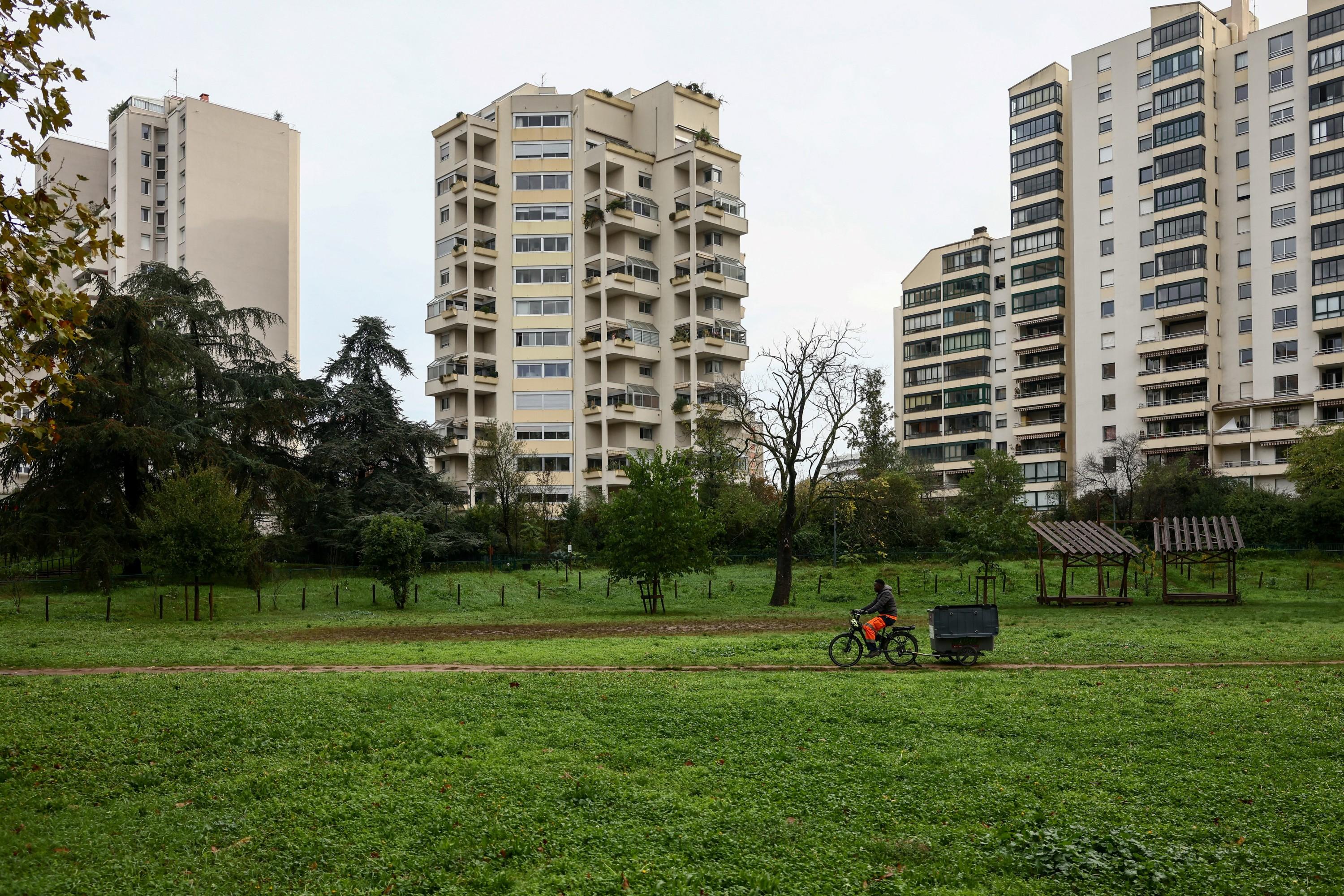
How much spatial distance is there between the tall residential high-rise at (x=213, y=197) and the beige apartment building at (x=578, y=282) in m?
21.7

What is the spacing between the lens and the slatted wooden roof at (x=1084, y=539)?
42812 millimetres

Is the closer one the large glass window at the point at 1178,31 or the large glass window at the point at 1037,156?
the large glass window at the point at 1178,31

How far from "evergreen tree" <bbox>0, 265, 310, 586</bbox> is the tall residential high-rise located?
4163 centimetres

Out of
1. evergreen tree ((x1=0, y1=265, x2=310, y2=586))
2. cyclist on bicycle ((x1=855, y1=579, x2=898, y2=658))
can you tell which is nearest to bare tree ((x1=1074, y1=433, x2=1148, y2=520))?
evergreen tree ((x1=0, y1=265, x2=310, y2=586))

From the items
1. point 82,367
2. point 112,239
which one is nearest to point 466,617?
point 82,367

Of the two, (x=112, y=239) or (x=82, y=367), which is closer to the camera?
(x=112, y=239)

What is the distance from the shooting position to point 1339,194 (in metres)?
80.2

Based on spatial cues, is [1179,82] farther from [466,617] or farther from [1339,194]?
[466,617]

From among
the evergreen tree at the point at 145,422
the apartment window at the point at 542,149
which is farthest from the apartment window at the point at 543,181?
the evergreen tree at the point at 145,422

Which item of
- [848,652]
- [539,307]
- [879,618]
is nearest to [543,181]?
[539,307]

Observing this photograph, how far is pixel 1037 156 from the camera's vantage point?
332 feet

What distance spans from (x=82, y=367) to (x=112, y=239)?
4382cm

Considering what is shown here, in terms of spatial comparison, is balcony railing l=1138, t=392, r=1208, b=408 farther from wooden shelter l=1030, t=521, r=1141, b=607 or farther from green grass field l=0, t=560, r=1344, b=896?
green grass field l=0, t=560, r=1344, b=896

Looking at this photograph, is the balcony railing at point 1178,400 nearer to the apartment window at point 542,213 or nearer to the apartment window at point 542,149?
the apartment window at point 542,213
